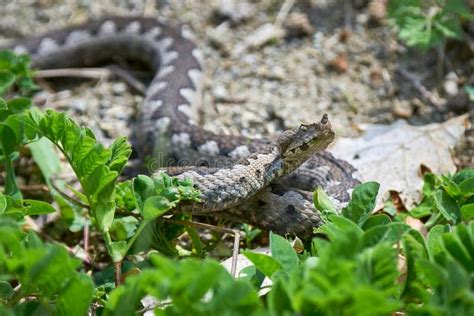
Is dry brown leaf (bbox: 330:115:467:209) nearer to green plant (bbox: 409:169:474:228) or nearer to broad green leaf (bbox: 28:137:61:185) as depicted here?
green plant (bbox: 409:169:474:228)

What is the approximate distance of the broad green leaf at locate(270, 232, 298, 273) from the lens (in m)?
2.87

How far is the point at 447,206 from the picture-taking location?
3488 mm

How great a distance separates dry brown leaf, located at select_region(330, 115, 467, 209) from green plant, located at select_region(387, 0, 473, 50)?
62cm

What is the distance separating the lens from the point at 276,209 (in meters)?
4.05

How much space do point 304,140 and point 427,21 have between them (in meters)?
2.11

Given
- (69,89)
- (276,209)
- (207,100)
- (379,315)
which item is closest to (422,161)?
(276,209)

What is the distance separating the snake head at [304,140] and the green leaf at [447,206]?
0.67m

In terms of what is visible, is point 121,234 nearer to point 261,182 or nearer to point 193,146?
point 261,182

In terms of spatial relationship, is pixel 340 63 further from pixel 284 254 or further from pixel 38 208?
pixel 284 254

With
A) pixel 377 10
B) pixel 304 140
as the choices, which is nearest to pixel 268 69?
pixel 377 10

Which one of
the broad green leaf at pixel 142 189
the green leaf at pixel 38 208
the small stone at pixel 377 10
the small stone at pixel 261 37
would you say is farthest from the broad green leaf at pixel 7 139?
the small stone at pixel 377 10

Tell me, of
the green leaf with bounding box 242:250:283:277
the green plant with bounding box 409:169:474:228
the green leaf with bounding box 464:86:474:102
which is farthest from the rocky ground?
the green leaf with bounding box 242:250:283:277

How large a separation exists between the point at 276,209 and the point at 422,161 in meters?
1.30

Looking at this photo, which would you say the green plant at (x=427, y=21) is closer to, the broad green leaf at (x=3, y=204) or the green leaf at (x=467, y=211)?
the green leaf at (x=467, y=211)
